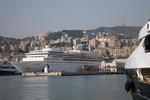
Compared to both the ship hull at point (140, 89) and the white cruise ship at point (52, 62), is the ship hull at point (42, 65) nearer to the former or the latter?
the white cruise ship at point (52, 62)

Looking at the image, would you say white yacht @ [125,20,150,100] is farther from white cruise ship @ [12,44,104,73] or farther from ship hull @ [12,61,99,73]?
ship hull @ [12,61,99,73]

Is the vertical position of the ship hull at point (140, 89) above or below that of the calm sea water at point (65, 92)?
above

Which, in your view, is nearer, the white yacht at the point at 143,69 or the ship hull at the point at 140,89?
the ship hull at the point at 140,89

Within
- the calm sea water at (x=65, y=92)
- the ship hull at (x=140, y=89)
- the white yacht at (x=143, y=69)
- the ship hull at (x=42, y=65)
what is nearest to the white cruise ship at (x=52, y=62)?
the ship hull at (x=42, y=65)

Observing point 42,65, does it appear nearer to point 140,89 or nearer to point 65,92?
point 65,92

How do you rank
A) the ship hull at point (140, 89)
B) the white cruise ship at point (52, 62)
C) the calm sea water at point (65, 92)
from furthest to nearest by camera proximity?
the white cruise ship at point (52, 62), the calm sea water at point (65, 92), the ship hull at point (140, 89)

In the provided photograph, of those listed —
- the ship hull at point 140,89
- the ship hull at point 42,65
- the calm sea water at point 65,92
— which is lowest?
the calm sea water at point 65,92

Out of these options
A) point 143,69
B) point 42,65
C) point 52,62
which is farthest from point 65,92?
point 52,62

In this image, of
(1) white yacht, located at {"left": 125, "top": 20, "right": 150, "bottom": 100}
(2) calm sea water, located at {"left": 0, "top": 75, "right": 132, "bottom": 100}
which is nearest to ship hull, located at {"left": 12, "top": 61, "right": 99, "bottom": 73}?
(2) calm sea water, located at {"left": 0, "top": 75, "right": 132, "bottom": 100}

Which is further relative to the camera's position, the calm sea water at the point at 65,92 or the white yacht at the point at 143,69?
the calm sea water at the point at 65,92

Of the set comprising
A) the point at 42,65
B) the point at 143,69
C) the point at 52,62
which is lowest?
the point at 143,69

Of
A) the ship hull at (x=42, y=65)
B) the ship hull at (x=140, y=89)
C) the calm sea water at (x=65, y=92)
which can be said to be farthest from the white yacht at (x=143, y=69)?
the ship hull at (x=42, y=65)

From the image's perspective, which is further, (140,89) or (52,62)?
(52,62)

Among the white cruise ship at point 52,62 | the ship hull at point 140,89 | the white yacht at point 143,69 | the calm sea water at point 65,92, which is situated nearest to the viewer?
the ship hull at point 140,89
